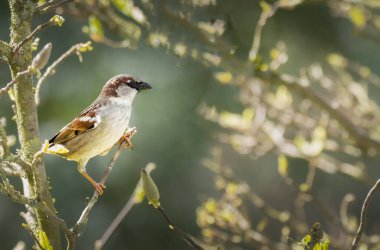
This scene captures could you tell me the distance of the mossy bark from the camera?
6.12 feet

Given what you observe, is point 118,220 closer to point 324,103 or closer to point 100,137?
point 100,137

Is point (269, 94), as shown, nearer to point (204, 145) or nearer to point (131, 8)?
point (131, 8)

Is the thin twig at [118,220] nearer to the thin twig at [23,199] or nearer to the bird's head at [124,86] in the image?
the thin twig at [23,199]

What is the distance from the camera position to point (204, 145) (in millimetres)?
5598

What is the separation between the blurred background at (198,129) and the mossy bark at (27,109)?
1026 millimetres

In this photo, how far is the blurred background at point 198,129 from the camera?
11.3ft

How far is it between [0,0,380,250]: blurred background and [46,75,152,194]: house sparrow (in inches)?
15.4

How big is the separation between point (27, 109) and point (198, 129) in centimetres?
309

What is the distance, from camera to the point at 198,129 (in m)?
4.94

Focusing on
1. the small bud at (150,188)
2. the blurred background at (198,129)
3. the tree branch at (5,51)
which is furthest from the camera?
the blurred background at (198,129)

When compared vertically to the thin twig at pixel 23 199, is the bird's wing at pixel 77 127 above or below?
above

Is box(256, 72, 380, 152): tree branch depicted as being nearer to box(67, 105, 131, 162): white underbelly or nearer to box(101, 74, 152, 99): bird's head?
box(101, 74, 152, 99): bird's head

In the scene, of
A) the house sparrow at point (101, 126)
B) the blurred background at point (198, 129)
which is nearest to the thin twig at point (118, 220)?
the house sparrow at point (101, 126)

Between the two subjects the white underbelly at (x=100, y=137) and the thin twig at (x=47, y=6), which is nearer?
the thin twig at (x=47, y=6)
